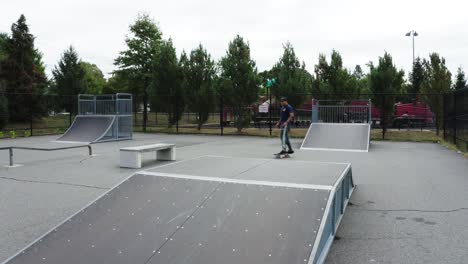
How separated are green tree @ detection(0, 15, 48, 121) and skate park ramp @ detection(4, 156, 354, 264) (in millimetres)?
26315

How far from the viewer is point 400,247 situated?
4160mm

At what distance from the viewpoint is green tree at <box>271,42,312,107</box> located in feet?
71.1

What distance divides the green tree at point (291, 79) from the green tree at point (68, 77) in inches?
704

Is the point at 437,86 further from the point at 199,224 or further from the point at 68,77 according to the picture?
the point at 68,77

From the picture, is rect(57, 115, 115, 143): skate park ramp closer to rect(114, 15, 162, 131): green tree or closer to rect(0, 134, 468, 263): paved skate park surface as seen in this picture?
rect(0, 134, 468, 263): paved skate park surface

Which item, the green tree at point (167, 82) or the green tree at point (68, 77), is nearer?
the green tree at point (167, 82)

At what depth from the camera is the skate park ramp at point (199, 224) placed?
3.43 meters

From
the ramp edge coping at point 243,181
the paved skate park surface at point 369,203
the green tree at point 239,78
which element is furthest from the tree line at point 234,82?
the ramp edge coping at point 243,181

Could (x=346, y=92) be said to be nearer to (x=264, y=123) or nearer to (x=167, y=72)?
(x=264, y=123)

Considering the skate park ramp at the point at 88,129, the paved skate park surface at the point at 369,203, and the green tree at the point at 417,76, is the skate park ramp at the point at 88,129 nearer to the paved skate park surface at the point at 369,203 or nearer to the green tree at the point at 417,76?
the paved skate park surface at the point at 369,203

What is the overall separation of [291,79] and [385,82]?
5.06 m

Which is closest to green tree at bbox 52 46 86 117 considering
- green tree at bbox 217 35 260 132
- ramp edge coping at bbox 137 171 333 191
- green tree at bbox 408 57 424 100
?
green tree at bbox 217 35 260 132

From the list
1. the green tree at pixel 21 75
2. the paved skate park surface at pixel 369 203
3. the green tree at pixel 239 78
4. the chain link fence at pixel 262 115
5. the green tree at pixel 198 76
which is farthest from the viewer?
the green tree at pixel 21 75

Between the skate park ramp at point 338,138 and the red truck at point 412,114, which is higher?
the red truck at point 412,114
